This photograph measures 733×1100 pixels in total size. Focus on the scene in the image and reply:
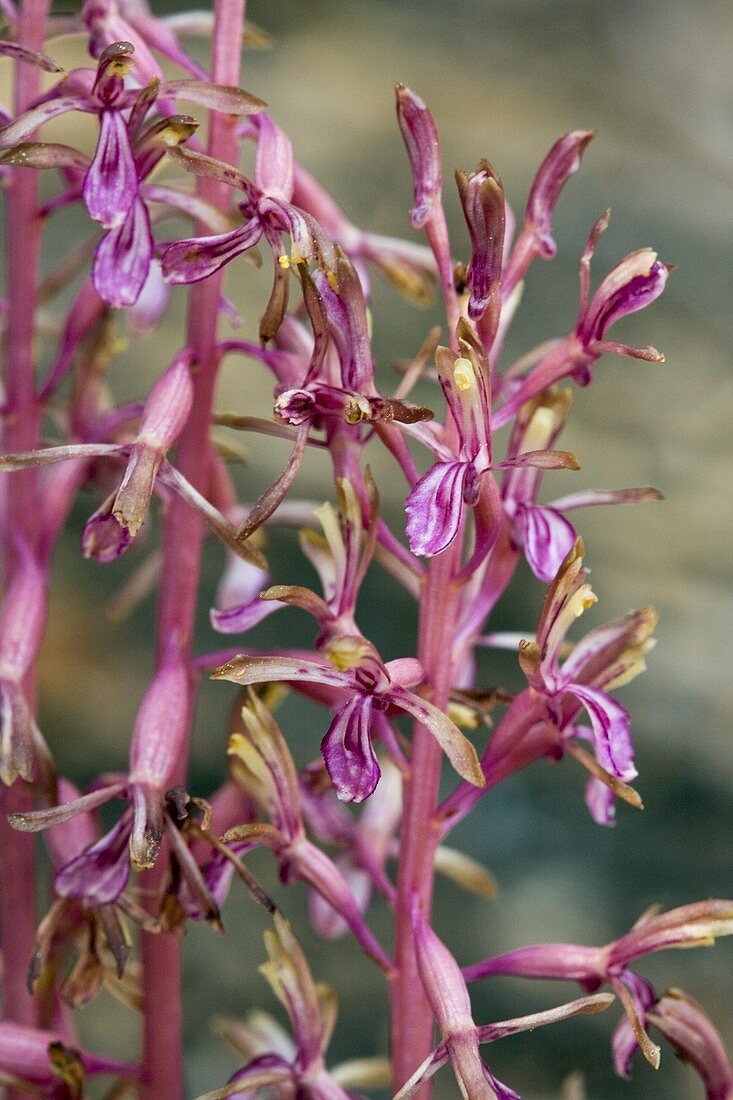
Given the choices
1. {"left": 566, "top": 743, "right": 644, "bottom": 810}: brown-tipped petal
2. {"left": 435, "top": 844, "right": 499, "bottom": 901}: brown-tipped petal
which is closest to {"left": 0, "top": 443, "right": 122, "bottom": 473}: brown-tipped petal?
{"left": 566, "top": 743, "right": 644, "bottom": 810}: brown-tipped petal

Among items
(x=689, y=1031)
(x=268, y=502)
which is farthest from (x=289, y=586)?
(x=689, y=1031)

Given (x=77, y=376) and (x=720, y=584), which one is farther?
(x=720, y=584)

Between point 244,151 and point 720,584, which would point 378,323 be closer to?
point 244,151

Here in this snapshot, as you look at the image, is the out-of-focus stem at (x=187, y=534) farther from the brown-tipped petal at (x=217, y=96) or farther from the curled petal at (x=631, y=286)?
the curled petal at (x=631, y=286)

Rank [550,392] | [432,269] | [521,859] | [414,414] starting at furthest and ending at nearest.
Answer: [521,859] → [432,269] → [550,392] → [414,414]

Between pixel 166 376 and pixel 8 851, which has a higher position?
pixel 166 376

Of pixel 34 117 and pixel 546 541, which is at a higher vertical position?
pixel 34 117

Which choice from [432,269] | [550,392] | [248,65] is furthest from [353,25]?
[550,392]

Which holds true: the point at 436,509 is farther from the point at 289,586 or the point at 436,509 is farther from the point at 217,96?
the point at 217,96
